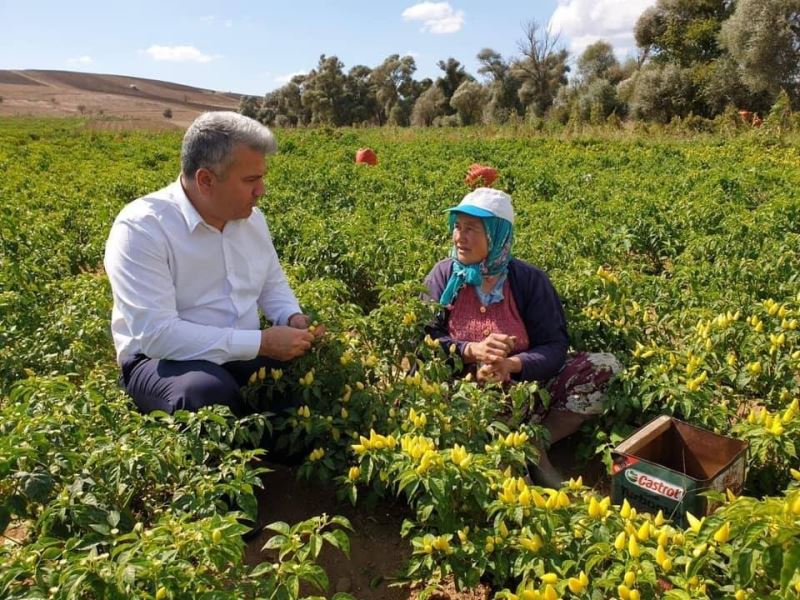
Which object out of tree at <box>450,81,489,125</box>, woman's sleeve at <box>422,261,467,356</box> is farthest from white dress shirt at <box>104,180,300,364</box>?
tree at <box>450,81,489,125</box>

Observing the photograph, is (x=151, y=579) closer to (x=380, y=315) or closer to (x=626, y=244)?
(x=380, y=315)

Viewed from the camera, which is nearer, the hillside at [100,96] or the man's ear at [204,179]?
the man's ear at [204,179]

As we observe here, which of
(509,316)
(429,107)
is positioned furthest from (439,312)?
(429,107)

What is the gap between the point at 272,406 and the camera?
298 centimetres

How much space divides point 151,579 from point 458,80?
42537 millimetres

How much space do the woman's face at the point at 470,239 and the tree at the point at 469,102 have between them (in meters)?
35.0

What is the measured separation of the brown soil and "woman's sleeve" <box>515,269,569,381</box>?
54cm

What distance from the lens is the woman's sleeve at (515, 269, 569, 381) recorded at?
10.6 feet

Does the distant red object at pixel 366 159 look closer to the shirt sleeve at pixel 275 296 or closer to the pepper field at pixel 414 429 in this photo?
the pepper field at pixel 414 429

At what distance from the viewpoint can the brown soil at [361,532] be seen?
2486 millimetres

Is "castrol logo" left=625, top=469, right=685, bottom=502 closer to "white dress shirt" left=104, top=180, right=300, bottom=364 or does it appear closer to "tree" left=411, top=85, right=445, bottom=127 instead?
"white dress shirt" left=104, top=180, right=300, bottom=364

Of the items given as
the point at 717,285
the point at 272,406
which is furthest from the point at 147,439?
the point at 717,285

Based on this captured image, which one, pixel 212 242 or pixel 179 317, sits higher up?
pixel 212 242

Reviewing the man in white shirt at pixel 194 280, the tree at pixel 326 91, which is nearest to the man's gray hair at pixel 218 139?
the man in white shirt at pixel 194 280
